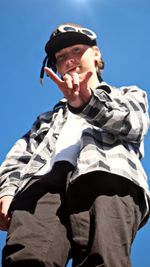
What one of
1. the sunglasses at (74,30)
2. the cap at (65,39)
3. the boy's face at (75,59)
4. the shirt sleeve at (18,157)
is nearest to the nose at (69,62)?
the boy's face at (75,59)

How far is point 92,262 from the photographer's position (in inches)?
50.3

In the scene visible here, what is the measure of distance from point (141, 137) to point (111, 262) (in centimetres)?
75

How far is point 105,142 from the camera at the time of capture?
1764mm

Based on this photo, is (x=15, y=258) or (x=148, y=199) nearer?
(x=15, y=258)

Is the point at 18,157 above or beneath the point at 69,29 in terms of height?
beneath

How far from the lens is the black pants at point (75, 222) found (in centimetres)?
132

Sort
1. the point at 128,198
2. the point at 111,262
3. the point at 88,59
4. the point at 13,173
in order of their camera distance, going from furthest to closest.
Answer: the point at 88,59 → the point at 13,173 → the point at 128,198 → the point at 111,262

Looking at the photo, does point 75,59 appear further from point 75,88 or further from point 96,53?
point 75,88

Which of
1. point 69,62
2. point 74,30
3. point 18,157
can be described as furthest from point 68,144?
point 74,30

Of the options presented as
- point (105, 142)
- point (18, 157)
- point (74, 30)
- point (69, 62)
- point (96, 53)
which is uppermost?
point (74, 30)

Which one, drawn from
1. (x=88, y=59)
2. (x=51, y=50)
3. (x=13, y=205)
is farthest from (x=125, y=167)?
(x=51, y=50)

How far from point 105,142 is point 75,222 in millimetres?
495

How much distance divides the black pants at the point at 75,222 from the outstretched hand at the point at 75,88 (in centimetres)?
36

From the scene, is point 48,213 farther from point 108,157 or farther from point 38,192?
point 108,157
